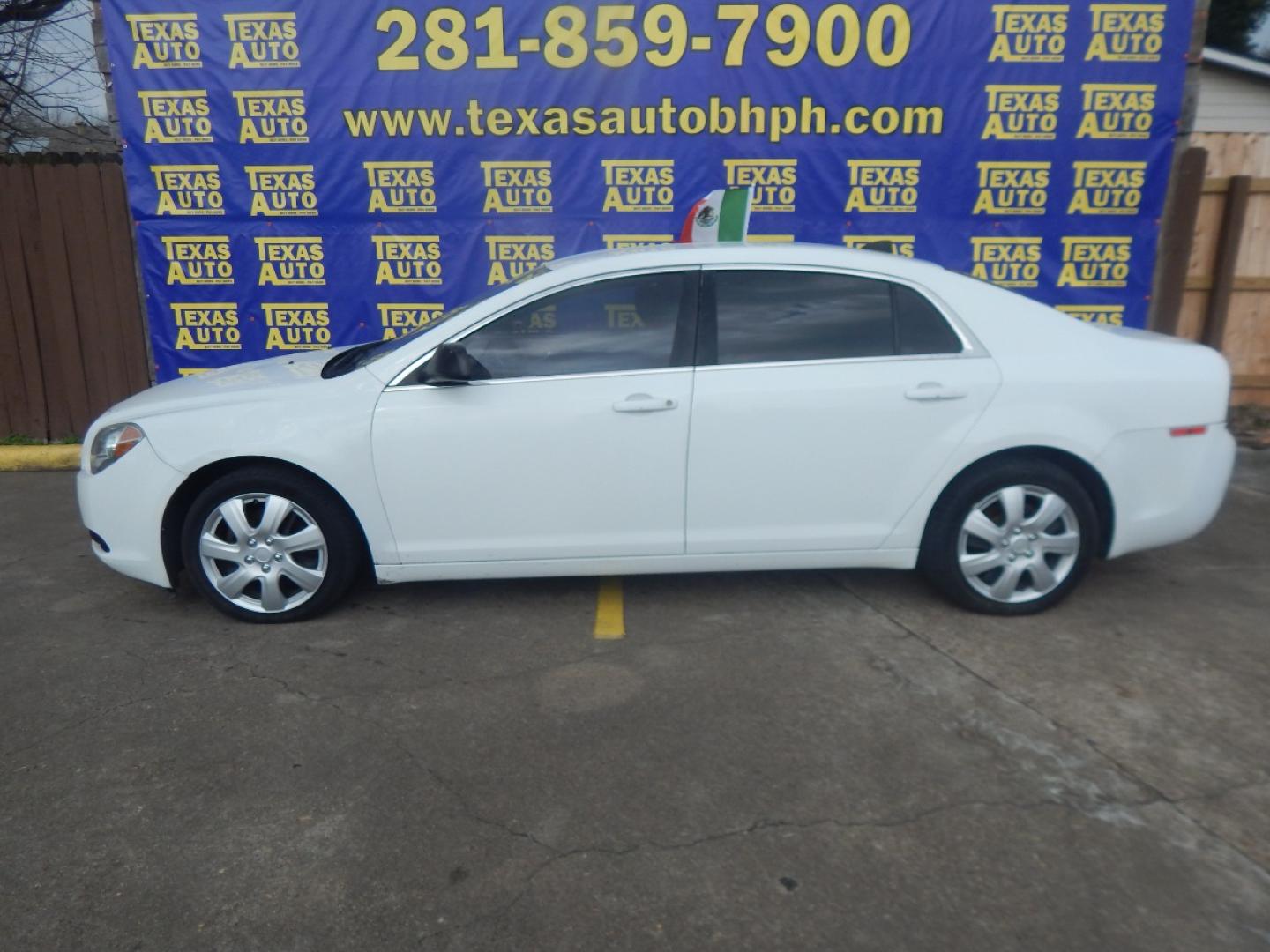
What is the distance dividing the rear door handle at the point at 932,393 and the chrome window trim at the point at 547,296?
0.95 m

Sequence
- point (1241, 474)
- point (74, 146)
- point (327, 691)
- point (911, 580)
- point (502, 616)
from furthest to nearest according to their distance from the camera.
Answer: point (74, 146) → point (1241, 474) → point (911, 580) → point (502, 616) → point (327, 691)

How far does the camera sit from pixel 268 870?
8.55ft

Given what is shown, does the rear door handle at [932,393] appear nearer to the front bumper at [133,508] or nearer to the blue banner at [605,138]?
the front bumper at [133,508]

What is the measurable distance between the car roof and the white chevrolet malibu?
0.01m

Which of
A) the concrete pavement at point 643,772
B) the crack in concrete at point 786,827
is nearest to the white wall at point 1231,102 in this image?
the concrete pavement at point 643,772

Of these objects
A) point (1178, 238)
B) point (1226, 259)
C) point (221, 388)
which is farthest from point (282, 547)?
point (1226, 259)

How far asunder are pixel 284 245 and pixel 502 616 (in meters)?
4.41

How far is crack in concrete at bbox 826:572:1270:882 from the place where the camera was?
8.63 ft

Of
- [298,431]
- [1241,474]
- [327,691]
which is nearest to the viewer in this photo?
[327,691]

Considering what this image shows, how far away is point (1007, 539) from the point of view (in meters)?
4.12

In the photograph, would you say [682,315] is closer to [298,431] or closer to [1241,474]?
[298,431]

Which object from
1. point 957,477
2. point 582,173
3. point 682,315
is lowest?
point 957,477

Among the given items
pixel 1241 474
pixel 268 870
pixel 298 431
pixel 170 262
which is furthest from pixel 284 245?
Answer: pixel 1241 474

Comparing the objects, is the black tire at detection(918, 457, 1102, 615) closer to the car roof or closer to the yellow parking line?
the car roof
